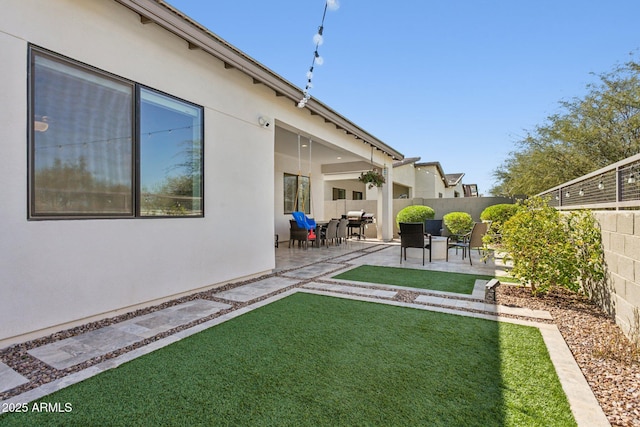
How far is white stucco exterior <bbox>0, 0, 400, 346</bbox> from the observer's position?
2.88 meters

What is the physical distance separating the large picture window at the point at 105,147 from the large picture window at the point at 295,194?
7.52m

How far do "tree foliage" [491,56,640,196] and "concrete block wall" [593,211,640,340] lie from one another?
37.5 ft

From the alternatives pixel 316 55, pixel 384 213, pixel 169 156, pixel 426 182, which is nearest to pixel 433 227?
pixel 384 213

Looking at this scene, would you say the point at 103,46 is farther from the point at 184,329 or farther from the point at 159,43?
the point at 184,329

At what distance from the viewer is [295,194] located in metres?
12.9

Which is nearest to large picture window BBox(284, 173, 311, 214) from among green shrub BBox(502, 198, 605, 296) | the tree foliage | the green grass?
the green grass

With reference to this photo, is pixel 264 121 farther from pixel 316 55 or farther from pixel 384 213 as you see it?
pixel 384 213

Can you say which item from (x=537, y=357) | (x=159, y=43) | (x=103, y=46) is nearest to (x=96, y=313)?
(x=103, y=46)

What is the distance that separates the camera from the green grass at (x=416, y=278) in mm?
5164

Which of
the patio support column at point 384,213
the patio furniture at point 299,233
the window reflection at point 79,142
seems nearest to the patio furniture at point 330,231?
the patio furniture at point 299,233

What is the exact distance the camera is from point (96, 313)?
3.49 m

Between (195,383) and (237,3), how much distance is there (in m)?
6.71

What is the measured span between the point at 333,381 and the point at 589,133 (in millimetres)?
15455

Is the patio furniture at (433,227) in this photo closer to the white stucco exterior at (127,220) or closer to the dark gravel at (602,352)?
the dark gravel at (602,352)
